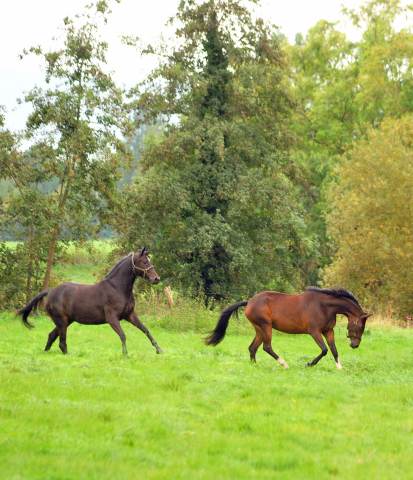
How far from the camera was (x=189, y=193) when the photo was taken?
29344mm

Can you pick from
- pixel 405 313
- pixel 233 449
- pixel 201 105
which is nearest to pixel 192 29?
pixel 201 105

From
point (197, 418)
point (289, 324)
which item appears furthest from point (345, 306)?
point (197, 418)

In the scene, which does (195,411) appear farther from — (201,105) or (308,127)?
(308,127)

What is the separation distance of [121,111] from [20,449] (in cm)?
2256

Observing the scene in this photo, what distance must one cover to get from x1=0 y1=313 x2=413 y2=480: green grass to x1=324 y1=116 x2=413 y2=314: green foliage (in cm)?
2128

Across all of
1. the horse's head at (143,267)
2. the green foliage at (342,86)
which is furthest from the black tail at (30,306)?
the green foliage at (342,86)

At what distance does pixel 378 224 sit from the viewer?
35.7 metres

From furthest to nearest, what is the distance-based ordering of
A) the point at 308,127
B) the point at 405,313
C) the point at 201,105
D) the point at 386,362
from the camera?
1. the point at 308,127
2. the point at 405,313
3. the point at 201,105
4. the point at 386,362

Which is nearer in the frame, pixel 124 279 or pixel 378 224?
pixel 124 279

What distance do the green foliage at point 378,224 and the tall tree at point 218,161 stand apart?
5095 mm

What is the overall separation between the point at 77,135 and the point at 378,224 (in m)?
18.6

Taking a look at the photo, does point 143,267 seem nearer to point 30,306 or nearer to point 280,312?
point 30,306

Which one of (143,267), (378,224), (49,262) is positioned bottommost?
(49,262)

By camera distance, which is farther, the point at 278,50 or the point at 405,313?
the point at 405,313
